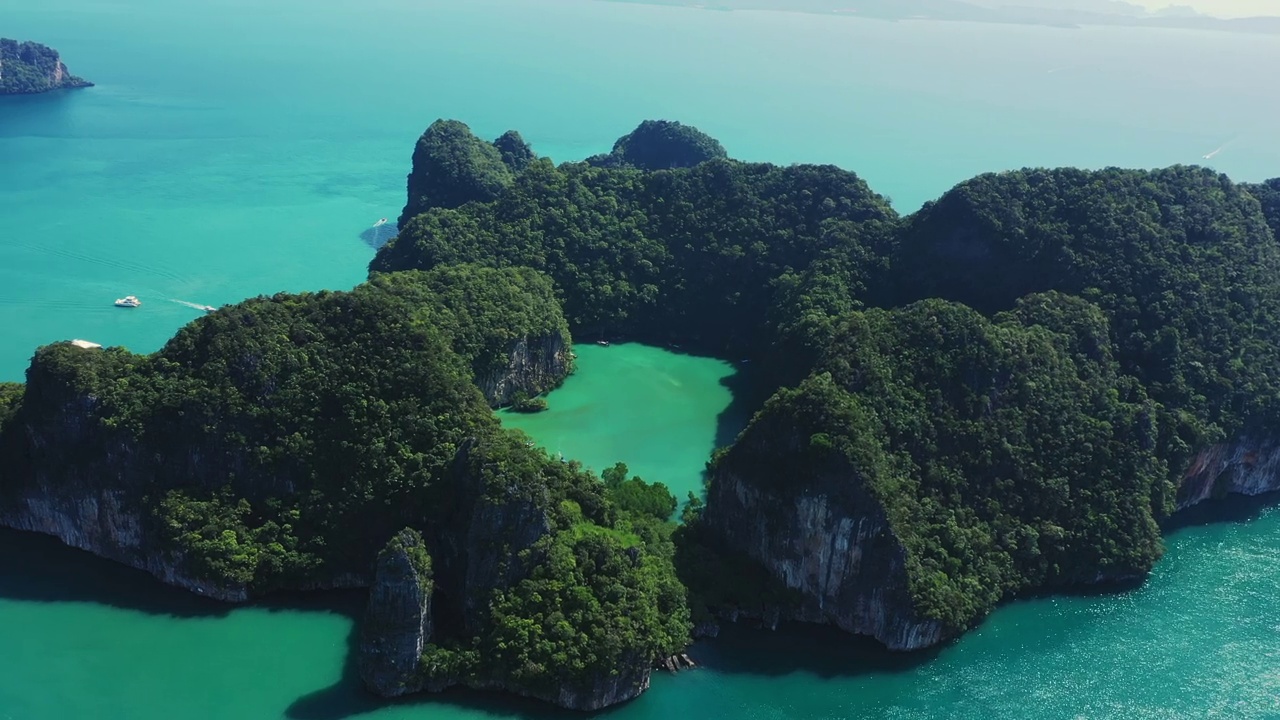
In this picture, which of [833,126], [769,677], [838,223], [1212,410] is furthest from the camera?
[833,126]

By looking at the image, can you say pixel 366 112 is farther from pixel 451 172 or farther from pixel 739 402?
pixel 739 402

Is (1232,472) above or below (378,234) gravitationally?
below

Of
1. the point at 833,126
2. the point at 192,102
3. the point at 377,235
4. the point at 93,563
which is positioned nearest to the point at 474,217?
the point at 377,235

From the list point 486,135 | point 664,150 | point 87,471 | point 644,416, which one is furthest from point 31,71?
point 644,416

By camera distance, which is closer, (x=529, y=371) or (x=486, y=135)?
(x=529, y=371)

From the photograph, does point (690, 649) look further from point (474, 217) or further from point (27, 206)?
point (27, 206)

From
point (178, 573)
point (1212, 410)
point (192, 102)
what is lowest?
point (178, 573)

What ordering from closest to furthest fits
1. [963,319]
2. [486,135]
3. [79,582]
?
[79,582] < [963,319] < [486,135]
